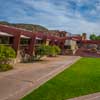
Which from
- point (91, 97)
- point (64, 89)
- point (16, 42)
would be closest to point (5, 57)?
point (16, 42)

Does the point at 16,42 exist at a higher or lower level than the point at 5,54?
higher

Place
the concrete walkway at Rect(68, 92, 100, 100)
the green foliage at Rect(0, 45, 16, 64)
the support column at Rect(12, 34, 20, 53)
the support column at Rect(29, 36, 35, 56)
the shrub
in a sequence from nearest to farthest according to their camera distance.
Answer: the concrete walkway at Rect(68, 92, 100, 100) → the shrub → the green foliage at Rect(0, 45, 16, 64) → the support column at Rect(12, 34, 20, 53) → the support column at Rect(29, 36, 35, 56)

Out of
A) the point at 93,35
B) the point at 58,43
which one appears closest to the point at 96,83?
the point at 58,43

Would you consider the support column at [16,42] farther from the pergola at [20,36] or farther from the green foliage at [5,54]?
the green foliage at [5,54]

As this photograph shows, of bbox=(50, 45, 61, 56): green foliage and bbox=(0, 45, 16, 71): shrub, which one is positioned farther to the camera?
bbox=(50, 45, 61, 56): green foliage

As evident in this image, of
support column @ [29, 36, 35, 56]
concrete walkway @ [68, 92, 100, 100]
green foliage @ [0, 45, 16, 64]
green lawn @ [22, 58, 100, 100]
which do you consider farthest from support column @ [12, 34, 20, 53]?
concrete walkway @ [68, 92, 100, 100]

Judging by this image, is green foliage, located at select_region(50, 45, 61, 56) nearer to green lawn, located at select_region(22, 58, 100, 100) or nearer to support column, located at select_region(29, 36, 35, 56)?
support column, located at select_region(29, 36, 35, 56)

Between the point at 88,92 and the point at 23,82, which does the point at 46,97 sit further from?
the point at 23,82

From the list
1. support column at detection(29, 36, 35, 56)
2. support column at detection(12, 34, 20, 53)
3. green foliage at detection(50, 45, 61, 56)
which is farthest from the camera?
green foliage at detection(50, 45, 61, 56)

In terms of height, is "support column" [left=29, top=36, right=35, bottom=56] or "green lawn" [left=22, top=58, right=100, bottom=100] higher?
"support column" [left=29, top=36, right=35, bottom=56]

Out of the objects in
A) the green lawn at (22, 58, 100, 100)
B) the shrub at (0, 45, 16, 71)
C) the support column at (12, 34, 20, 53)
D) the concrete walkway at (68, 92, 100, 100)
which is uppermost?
the support column at (12, 34, 20, 53)

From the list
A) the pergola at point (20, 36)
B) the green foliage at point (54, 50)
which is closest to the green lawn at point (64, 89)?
the pergola at point (20, 36)

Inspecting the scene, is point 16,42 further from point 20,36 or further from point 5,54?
point 5,54

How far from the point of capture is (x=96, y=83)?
53.3 feet
